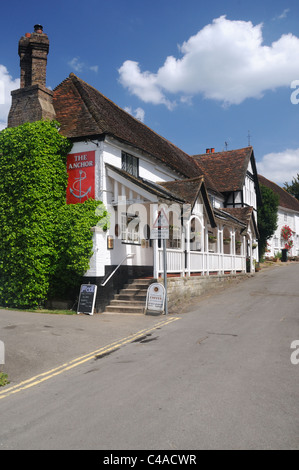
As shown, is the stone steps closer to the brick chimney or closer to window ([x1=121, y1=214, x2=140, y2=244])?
window ([x1=121, y1=214, x2=140, y2=244])

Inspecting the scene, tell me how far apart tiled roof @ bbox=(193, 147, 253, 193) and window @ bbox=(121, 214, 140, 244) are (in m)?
13.9

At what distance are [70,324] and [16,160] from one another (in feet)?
21.3

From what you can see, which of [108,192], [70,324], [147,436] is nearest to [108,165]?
[108,192]

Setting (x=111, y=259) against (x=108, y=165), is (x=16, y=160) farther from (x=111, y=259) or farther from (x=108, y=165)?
(x=111, y=259)

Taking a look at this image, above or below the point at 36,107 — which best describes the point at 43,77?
above

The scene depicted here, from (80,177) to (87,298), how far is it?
448cm

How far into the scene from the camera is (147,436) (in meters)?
4.05

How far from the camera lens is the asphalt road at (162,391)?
160 inches

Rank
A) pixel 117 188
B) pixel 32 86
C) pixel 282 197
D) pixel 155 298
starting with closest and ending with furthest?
pixel 155 298 < pixel 117 188 < pixel 32 86 < pixel 282 197

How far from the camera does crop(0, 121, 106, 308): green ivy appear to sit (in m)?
13.3

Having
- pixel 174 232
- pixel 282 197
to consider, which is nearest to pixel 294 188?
pixel 282 197

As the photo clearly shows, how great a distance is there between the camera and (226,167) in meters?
32.0

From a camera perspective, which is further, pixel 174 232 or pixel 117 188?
pixel 174 232

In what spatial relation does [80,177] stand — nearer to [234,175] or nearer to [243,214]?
[243,214]
